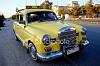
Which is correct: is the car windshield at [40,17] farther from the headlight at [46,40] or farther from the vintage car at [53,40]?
the headlight at [46,40]

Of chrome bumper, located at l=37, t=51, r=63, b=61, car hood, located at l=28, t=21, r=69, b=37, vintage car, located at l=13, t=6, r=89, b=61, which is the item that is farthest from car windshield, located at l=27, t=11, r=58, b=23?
chrome bumper, located at l=37, t=51, r=63, b=61

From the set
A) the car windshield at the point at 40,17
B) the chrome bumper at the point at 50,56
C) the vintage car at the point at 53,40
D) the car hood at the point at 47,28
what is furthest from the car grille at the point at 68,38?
the car windshield at the point at 40,17

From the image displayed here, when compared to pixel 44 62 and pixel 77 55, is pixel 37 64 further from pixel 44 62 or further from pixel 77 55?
pixel 77 55

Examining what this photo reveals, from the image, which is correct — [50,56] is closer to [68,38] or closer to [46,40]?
[46,40]

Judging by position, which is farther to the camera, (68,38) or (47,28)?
(47,28)

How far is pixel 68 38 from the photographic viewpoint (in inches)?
263

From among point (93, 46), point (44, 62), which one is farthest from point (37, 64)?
point (93, 46)

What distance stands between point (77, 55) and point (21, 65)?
208 centimetres

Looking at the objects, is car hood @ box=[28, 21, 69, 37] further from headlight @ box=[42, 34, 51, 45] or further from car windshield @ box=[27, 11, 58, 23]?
car windshield @ box=[27, 11, 58, 23]

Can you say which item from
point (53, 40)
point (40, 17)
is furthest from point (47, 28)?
point (40, 17)

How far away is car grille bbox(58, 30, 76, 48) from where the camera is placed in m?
6.54

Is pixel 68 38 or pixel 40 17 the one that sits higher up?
pixel 40 17

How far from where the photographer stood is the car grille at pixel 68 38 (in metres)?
6.54

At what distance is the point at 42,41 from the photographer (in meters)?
6.40
